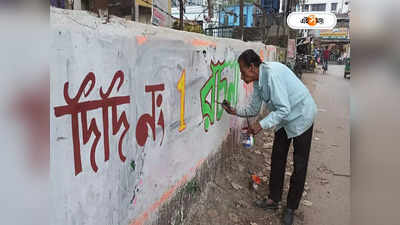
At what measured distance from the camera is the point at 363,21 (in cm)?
73

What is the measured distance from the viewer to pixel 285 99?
258cm

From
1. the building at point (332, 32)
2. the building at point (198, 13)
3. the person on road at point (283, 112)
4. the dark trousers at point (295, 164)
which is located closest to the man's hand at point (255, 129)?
the person on road at point (283, 112)

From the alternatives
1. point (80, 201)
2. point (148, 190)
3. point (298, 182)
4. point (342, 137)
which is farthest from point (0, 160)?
point (342, 137)

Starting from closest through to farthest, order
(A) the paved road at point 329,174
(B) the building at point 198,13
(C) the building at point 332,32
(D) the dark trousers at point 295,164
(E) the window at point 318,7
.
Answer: (D) the dark trousers at point 295,164
(A) the paved road at point 329,174
(B) the building at point 198,13
(C) the building at point 332,32
(E) the window at point 318,7

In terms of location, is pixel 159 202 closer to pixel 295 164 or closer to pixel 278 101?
pixel 278 101

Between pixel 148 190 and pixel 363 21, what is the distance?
5.59 feet

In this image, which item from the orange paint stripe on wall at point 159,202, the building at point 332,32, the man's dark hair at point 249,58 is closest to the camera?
the orange paint stripe on wall at point 159,202

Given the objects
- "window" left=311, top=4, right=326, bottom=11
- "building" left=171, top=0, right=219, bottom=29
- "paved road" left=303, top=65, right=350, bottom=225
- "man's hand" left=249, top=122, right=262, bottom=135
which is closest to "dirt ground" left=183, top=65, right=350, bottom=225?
"paved road" left=303, top=65, right=350, bottom=225

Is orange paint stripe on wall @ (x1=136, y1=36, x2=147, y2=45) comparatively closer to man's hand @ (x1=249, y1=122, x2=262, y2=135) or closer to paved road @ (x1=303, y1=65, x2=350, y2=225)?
paved road @ (x1=303, y1=65, x2=350, y2=225)

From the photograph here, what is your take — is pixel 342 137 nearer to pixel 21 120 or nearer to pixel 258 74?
pixel 258 74

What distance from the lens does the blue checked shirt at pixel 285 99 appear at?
8.45 feet

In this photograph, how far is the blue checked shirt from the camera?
→ 2.57 meters

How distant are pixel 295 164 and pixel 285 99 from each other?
0.69 m

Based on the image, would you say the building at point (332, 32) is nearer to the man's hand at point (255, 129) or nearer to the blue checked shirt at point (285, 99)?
the blue checked shirt at point (285, 99)
